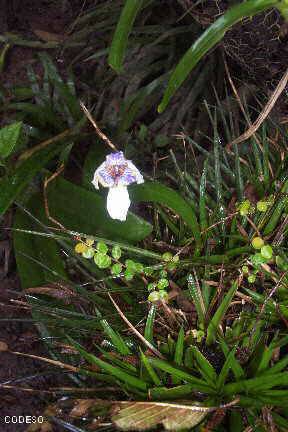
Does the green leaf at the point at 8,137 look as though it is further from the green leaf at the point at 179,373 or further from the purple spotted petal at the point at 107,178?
the green leaf at the point at 179,373

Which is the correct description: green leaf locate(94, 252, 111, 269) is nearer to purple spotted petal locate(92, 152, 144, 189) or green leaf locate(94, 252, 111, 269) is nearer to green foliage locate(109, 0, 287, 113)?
purple spotted petal locate(92, 152, 144, 189)

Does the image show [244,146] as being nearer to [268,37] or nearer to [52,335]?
[268,37]

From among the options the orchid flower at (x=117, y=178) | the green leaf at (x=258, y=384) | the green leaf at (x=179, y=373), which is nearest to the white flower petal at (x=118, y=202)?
the orchid flower at (x=117, y=178)

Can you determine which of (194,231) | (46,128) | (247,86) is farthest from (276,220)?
(46,128)

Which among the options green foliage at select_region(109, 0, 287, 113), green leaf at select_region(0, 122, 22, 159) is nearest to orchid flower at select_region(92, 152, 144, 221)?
green foliage at select_region(109, 0, 287, 113)

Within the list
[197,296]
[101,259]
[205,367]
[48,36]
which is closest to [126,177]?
[101,259]

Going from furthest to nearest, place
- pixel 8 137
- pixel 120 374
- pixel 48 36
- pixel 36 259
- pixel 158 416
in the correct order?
1. pixel 48 36
2. pixel 36 259
3. pixel 8 137
4. pixel 120 374
5. pixel 158 416

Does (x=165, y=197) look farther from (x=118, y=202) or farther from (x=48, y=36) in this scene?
(x=48, y=36)
